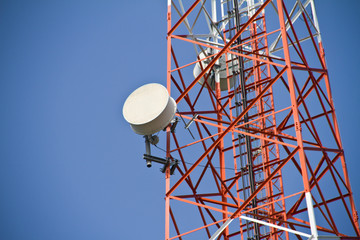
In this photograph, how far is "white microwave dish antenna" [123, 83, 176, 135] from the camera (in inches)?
835

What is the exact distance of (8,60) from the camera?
204ft

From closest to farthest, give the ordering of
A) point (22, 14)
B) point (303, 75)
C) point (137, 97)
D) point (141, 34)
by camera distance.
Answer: point (137, 97) < point (303, 75) < point (141, 34) < point (22, 14)

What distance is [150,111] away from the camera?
21.5m

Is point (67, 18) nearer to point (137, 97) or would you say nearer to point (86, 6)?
point (86, 6)

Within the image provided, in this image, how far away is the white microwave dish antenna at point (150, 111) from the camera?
21.2 m

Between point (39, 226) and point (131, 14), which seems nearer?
point (39, 226)

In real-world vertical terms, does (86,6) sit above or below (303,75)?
above

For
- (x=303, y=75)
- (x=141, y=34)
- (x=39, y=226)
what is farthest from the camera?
(x=141, y=34)

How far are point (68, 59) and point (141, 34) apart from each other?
7.72 meters

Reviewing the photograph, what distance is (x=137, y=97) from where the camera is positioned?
2228 centimetres

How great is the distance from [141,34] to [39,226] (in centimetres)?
2155

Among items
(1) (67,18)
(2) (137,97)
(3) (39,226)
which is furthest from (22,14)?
(2) (137,97)

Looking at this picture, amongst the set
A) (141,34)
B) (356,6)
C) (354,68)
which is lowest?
(354,68)

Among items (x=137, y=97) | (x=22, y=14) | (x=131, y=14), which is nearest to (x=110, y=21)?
(x=131, y=14)
